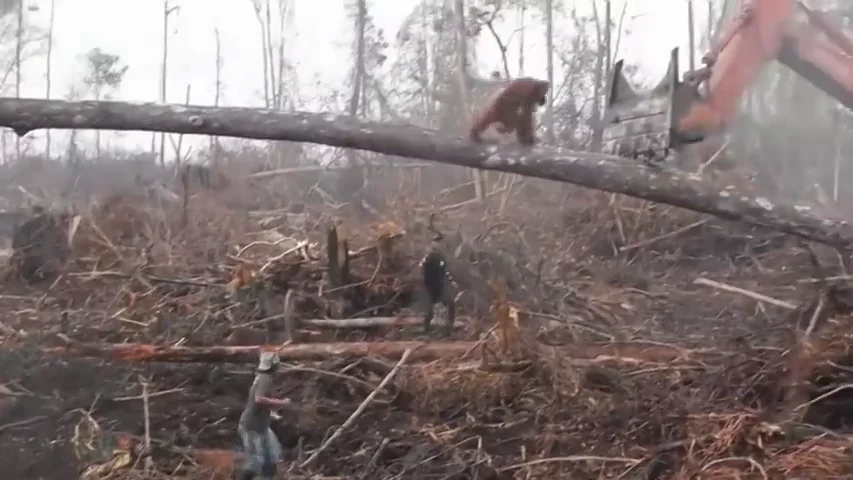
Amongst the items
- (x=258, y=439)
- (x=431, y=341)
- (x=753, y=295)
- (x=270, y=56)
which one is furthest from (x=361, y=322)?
(x=753, y=295)

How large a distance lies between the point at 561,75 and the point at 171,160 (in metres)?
1.08

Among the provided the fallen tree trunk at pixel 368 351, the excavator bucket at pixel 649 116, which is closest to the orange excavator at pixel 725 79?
the excavator bucket at pixel 649 116

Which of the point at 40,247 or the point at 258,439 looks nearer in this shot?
the point at 258,439

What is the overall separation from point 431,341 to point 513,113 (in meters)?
0.59

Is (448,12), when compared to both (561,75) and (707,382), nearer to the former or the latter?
(561,75)

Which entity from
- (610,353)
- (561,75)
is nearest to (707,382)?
(610,353)

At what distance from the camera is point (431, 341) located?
211cm

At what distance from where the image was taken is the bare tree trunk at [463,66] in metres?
2.21

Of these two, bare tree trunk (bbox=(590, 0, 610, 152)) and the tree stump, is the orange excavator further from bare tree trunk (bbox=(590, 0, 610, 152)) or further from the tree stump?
the tree stump

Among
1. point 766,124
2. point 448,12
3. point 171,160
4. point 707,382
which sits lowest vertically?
point 707,382

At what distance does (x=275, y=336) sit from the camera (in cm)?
216

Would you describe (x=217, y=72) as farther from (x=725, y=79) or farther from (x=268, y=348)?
(x=725, y=79)

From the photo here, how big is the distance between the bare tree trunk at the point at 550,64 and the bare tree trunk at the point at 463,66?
20 cm

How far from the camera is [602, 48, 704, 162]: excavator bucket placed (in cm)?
205
